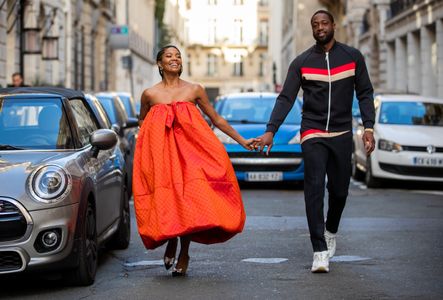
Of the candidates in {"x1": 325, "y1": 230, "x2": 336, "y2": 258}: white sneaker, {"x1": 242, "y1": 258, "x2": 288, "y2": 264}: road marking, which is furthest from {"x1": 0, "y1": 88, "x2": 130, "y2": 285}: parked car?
{"x1": 325, "y1": 230, "x2": 336, "y2": 258}: white sneaker

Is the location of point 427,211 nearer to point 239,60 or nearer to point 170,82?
point 170,82

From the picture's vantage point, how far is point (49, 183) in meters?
7.67

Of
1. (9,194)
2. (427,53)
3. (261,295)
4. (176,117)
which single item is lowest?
(261,295)

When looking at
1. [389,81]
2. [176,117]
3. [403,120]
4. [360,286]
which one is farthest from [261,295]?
[389,81]

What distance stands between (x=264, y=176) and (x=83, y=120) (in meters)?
8.26

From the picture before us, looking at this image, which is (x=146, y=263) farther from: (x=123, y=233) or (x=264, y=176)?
(x=264, y=176)

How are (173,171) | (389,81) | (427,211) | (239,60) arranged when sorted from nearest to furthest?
(173,171), (427,211), (389,81), (239,60)

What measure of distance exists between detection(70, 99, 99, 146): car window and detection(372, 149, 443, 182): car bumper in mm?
8795

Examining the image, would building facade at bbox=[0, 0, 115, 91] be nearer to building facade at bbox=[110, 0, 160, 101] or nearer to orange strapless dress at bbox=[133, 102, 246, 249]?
building facade at bbox=[110, 0, 160, 101]

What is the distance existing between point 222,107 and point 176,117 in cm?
1123

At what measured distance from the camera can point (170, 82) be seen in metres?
8.55

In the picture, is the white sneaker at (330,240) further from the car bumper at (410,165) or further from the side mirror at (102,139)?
the car bumper at (410,165)

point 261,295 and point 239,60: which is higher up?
point 239,60

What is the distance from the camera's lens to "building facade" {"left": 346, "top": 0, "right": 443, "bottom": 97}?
36.8m
